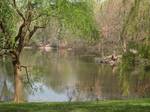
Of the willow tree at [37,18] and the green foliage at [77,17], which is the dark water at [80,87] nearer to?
the willow tree at [37,18]

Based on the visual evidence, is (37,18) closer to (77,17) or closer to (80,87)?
(77,17)

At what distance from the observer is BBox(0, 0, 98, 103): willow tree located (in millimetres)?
16516

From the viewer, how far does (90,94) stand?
31688 mm

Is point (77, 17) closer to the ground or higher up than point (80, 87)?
higher up

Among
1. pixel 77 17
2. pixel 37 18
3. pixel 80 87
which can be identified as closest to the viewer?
pixel 77 17

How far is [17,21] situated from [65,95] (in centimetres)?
1467

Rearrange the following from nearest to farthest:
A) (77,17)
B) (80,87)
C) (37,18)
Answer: (77,17) < (37,18) < (80,87)

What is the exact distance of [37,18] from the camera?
56.6 ft

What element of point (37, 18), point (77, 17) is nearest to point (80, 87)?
point (37, 18)

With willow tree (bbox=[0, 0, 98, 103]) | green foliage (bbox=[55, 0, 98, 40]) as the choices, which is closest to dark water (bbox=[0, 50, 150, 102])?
willow tree (bbox=[0, 0, 98, 103])

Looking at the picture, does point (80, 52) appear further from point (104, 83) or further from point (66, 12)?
point (66, 12)

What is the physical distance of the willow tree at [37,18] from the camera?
16516 mm

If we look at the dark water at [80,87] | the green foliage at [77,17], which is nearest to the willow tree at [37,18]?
the green foliage at [77,17]

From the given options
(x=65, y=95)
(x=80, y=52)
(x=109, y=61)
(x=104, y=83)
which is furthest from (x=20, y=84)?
(x=80, y=52)
